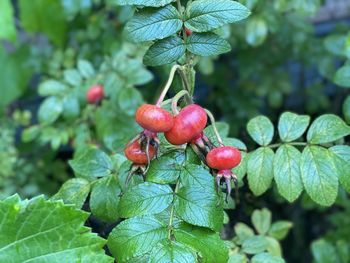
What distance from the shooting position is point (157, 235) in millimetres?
818

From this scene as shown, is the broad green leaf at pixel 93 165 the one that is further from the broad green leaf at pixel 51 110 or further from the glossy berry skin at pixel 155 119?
the broad green leaf at pixel 51 110

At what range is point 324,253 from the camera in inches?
60.8

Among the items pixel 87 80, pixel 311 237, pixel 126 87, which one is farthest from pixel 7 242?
pixel 311 237

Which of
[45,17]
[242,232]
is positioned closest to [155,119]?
[242,232]

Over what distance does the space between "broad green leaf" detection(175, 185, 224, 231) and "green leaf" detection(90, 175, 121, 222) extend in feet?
0.53

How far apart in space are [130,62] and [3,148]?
66 centimetres

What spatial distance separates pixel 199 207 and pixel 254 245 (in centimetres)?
35

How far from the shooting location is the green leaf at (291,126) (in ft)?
3.57

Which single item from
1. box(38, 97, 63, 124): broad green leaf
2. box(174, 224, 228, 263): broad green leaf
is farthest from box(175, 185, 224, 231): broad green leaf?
box(38, 97, 63, 124): broad green leaf

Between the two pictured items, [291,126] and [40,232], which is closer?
[40,232]

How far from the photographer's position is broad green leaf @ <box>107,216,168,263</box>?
2.65 feet

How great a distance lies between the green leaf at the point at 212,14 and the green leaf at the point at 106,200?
11.8 inches

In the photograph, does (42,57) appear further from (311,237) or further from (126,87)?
(311,237)

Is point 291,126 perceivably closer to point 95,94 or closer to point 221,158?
point 221,158
